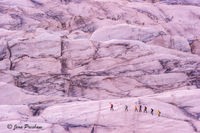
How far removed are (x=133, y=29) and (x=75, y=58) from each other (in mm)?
9472

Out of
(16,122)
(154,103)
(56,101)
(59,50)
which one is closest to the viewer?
(16,122)

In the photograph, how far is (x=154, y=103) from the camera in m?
17.5

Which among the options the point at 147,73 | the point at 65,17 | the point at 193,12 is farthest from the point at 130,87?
the point at 193,12

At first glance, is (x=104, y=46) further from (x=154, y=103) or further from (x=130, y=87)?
(x=154, y=103)

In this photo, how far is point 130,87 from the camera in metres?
24.6

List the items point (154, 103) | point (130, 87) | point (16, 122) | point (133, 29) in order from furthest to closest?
point (133, 29) → point (130, 87) → point (154, 103) → point (16, 122)

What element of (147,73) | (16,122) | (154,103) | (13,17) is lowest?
(16,122)

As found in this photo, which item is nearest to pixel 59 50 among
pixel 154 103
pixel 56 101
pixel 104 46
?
pixel 104 46

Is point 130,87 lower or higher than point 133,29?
lower

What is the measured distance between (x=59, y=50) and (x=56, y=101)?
24.4ft

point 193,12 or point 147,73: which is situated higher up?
point 193,12

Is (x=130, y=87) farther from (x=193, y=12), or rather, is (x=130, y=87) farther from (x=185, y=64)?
(x=193, y=12)

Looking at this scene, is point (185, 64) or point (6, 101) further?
point (185, 64)

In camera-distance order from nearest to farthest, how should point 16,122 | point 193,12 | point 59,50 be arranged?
point 16,122 → point 59,50 → point 193,12
